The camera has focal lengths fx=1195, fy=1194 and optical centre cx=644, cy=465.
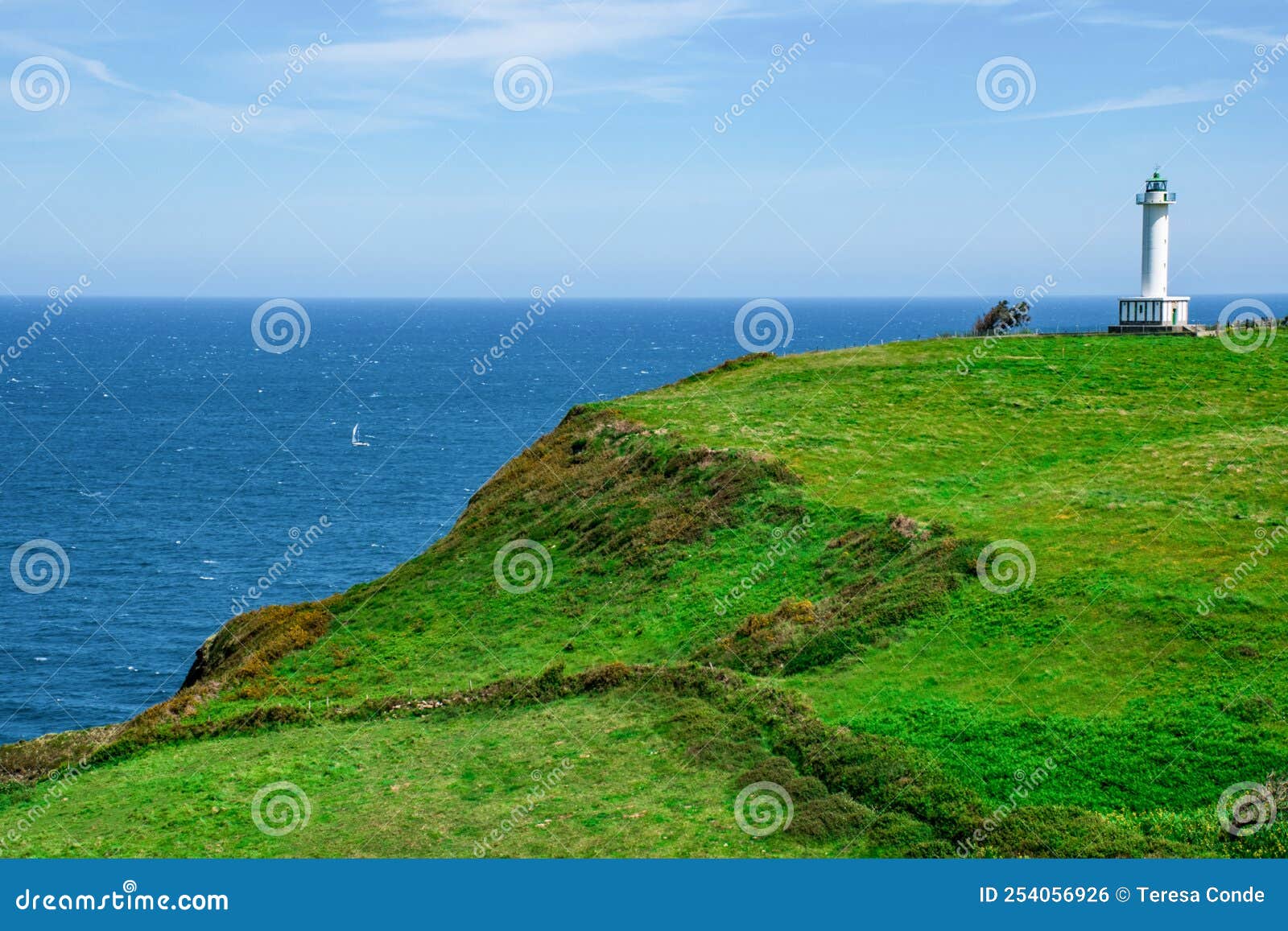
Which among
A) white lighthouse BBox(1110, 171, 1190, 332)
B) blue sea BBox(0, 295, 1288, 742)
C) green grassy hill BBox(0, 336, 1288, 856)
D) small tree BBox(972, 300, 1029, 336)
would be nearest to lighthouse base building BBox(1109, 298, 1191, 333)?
white lighthouse BBox(1110, 171, 1190, 332)

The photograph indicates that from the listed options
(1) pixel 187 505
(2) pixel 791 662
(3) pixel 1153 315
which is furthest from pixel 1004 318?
(1) pixel 187 505

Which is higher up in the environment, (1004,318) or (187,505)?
(1004,318)

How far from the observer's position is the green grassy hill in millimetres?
27359

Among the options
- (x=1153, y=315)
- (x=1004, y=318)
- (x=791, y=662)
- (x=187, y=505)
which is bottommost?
(x=791, y=662)

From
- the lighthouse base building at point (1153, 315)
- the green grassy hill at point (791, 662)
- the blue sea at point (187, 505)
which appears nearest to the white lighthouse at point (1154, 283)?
the lighthouse base building at point (1153, 315)

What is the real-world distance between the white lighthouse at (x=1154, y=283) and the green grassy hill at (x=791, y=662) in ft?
30.4

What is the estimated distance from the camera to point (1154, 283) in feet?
224

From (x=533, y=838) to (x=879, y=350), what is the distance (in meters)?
47.1

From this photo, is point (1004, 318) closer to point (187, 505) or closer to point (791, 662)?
point (791, 662)

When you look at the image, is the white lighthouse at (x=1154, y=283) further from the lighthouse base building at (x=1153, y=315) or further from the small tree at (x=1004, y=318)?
the small tree at (x=1004, y=318)

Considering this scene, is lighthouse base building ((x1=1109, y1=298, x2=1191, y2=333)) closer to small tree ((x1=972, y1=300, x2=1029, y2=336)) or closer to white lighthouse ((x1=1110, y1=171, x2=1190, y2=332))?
white lighthouse ((x1=1110, y1=171, x2=1190, y2=332))

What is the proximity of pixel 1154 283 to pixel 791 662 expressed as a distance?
43.9 meters

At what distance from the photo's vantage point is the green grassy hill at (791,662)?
2736 centimetres

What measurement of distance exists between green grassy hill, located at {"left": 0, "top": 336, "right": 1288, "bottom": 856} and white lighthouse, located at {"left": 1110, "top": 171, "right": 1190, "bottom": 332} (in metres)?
9.27
